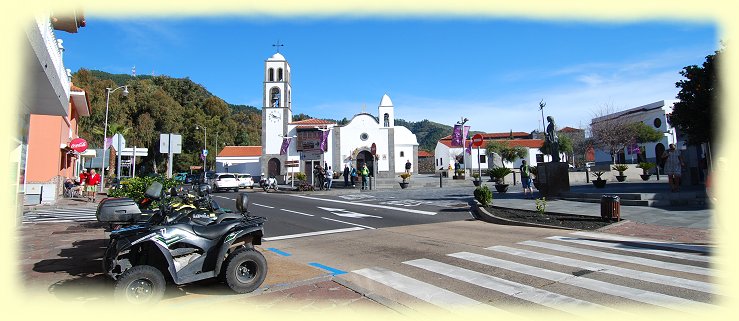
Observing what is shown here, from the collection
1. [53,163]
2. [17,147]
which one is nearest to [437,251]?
[17,147]

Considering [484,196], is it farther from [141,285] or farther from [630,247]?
[141,285]

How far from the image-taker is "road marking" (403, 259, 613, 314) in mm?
4480

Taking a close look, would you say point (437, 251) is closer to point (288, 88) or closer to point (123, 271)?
point (123, 271)

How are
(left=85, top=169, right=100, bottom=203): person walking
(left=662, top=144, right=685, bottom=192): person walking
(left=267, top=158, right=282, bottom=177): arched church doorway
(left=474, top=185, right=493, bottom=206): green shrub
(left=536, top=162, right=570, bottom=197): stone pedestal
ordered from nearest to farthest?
(left=474, top=185, right=493, bottom=206): green shrub → (left=662, top=144, right=685, bottom=192): person walking → (left=536, top=162, right=570, bottom=197): stone pedestal → (left=85, top=169, right=100, bottom=203): person walking → (left=267, top=158, right=282, bottom=177): arched church doorway

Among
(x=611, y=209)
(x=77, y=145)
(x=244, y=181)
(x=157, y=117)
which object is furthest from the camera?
(x=157, y=117)

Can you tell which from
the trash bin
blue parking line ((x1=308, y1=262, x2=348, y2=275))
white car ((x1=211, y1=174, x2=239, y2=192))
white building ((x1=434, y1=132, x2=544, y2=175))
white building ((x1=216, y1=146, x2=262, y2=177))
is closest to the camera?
blue parking line ((x1=308, y1=262, x2=348, y2=275))

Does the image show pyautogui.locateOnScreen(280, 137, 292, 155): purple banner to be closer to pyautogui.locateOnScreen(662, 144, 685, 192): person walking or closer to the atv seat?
pyautogui.locateOnScreen(662, 144, 685, 192): person walking

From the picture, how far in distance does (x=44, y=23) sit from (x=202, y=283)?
7083 mm

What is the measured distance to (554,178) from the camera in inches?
692

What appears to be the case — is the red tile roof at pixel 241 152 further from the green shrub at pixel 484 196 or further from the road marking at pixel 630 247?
the road marking at pixel 630 247

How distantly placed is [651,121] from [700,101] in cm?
3976

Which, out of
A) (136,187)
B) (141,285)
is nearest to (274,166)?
(136,187)

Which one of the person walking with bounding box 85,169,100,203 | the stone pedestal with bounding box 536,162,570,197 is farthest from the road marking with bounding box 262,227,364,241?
the person walking with bounding box 85,169,100,203

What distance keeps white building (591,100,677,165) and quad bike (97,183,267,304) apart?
49.4m
